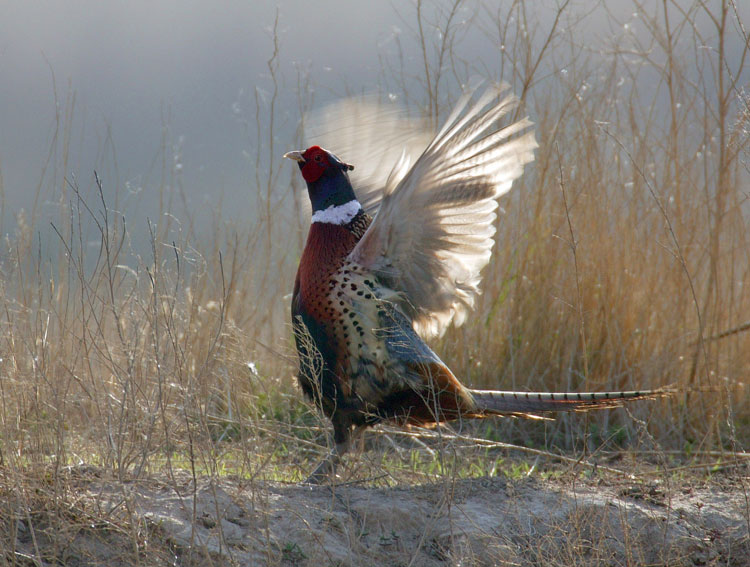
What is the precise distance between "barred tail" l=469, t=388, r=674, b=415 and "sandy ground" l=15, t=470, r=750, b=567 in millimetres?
289

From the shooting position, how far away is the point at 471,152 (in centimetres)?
309

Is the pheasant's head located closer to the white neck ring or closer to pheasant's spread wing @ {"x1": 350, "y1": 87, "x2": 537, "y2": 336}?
the white neck ring

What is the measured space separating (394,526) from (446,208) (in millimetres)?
1079

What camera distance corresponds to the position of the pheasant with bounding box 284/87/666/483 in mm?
3047

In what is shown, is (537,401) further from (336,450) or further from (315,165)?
(315,165)

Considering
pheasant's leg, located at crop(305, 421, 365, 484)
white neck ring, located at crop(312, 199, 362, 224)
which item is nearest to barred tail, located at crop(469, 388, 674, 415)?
pheasant's leg, located at crop(305, 421, 365, 484)

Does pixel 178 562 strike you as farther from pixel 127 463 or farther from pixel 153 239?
pixel 153 239

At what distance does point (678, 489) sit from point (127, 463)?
77.8 inches

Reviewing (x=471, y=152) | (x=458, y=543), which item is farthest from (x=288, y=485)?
(x=471, y=152)

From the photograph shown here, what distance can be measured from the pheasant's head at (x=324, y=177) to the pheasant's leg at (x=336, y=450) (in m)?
0.81

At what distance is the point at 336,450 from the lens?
130 inches

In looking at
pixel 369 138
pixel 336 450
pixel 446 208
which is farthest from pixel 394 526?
pixel 369 138

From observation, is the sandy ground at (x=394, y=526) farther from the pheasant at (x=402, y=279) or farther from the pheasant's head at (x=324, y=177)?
the pheasant's head at (x=324, y=177)

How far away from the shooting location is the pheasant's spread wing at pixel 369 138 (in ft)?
12.3
